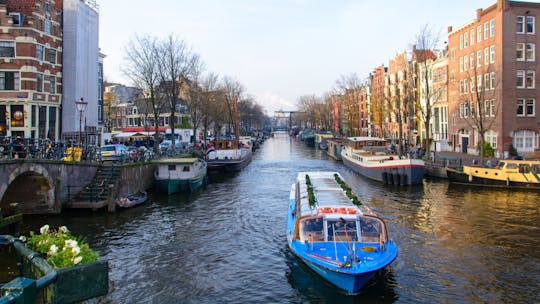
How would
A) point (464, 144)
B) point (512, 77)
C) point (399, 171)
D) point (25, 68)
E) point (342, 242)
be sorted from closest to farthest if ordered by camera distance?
1. point (342, 242)
2. point (25, 68)
3. point (399, 171)
4. point (512, 77)
5. point (464, 144)

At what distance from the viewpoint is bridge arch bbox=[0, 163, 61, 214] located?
2772 centimetres

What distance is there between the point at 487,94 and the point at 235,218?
39.5 metres

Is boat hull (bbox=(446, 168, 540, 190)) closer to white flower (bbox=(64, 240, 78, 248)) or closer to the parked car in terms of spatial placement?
the parked car

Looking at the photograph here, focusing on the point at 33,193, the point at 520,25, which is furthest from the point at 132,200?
the point at 520,25

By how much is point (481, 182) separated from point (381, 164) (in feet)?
28.8

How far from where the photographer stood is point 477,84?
55281mm

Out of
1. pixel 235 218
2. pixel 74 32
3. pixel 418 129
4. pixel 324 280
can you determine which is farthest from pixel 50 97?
pixel 418 129

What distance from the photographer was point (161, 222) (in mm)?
27031

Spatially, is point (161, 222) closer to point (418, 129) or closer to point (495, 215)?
point (495, 215)

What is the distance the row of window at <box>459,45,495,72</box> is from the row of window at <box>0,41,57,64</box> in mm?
46942

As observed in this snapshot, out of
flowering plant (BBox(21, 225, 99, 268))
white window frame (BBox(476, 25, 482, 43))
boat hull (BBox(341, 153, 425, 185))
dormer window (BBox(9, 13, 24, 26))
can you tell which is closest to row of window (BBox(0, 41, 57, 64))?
dormer window (BBox(9, 13, 24, 26))

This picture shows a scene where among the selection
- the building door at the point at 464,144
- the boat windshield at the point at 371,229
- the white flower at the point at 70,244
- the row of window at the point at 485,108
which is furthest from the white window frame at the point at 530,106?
the white flower at the point at 70,244

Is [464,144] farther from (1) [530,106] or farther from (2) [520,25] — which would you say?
(2) [520,25]

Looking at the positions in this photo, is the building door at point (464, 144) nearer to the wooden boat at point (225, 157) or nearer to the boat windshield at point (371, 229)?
the wooden boat at point (225, 157)
